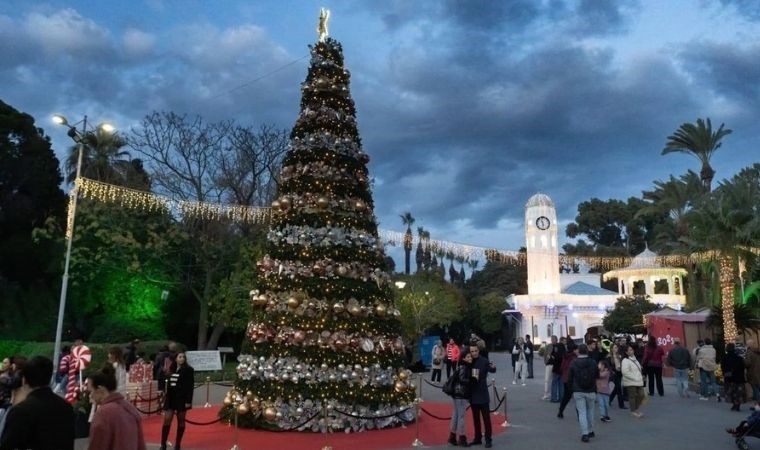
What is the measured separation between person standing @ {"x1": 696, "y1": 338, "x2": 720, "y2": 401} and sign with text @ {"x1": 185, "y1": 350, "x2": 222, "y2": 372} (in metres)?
16.3

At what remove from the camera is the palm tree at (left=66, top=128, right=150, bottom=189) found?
103 feet

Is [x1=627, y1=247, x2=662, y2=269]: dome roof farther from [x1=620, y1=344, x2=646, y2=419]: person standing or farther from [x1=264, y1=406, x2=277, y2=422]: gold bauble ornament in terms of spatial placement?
[x1=264, y1=406, x2=277, y2=422]: gold bauble ornament

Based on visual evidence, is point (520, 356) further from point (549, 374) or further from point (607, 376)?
point (607, 376)

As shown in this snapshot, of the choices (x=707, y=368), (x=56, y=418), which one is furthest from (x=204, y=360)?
(x=56, y=418)

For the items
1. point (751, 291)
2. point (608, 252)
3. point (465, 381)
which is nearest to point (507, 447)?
point (465, 381)

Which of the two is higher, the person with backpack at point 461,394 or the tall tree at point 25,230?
the tall tree at point 25,230

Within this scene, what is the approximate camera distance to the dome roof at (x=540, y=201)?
52906mm

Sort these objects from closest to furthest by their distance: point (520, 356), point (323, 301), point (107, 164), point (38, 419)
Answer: point (38, 419) < point (323, 301) < point (520, 356) < point (107, 164)

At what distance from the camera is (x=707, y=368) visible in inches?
598

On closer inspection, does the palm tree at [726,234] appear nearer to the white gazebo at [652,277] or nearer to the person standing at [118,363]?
the person standing at [118,363]

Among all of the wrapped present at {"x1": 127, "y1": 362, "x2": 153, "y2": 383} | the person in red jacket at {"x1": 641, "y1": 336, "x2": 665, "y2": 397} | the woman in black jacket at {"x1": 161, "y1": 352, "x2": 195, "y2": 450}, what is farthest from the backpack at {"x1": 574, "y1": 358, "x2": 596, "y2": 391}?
the wrapped present at {"x1": 127, "y1": 362, "x2": 153, "y2": 383}

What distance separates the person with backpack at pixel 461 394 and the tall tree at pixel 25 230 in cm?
2619

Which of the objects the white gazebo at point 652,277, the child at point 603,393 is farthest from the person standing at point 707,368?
the white gazebo at point 652,277

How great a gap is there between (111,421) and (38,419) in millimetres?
526
